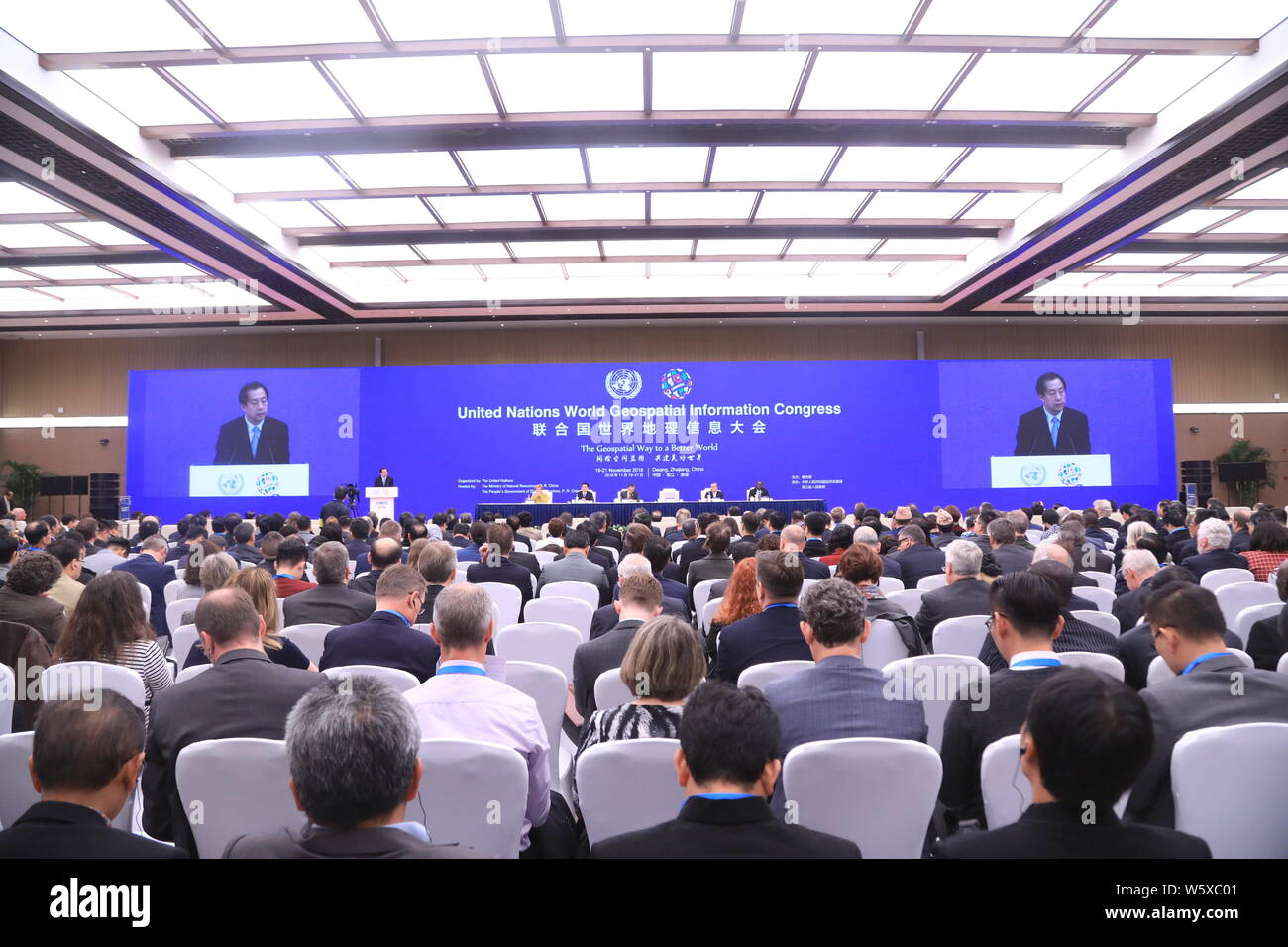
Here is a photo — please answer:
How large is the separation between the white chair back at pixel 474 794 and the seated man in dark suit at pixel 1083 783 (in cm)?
100

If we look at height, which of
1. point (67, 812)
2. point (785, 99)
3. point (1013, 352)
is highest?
point (785, 99)

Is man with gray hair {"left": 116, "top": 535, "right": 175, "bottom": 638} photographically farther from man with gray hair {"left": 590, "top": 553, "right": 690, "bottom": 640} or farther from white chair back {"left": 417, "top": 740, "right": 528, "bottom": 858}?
white chair back {"left": 417, "top": 740, "right": 528, "bottom": 858}

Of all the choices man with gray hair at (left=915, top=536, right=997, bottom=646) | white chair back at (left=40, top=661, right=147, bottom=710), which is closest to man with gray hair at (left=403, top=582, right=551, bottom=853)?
white chair back at (left=40, top=661, right=147, bottom=710)

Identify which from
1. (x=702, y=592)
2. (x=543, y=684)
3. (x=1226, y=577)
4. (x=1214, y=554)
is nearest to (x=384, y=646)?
(x=543, y=684)

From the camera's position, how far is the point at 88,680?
8.77ft

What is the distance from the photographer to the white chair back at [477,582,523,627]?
481cm

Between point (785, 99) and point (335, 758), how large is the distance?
25.0 ft

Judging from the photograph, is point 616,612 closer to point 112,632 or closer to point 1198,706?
point 112,632

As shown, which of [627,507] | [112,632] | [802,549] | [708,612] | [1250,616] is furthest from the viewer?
[627,507]

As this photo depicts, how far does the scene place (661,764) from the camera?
201cm

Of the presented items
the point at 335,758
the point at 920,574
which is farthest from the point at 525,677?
the point at 920,574

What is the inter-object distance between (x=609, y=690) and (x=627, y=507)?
10054mm

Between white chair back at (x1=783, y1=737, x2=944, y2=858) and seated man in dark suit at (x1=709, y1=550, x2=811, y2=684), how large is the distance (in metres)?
1.14
